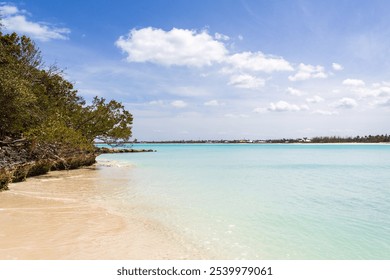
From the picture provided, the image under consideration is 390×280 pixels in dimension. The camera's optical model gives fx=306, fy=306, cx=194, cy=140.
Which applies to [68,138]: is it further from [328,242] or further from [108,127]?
[328,242]

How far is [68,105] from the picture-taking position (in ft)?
77.4

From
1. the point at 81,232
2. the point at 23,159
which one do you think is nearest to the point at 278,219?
the point at 81,232

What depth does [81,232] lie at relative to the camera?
654cm

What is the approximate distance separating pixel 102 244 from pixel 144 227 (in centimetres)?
154

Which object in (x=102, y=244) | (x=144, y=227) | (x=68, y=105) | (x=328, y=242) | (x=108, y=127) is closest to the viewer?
(x=102, y=244)

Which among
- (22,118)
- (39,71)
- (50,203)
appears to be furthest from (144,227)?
(39,71)

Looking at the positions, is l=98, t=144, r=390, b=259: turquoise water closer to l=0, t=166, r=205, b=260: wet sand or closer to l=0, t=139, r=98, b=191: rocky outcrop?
l=0, t=166, r=205, b=260: wet sand

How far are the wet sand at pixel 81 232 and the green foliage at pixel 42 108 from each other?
15.0 feet

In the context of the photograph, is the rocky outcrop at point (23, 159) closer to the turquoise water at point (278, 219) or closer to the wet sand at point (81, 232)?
the wet sand at point (81, 232)

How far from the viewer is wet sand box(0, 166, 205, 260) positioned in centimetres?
540

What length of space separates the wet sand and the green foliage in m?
4.57

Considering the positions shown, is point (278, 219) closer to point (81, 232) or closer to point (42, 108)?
point (81, 232)

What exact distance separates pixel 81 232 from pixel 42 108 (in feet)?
42.3

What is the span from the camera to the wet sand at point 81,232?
5396 mm
